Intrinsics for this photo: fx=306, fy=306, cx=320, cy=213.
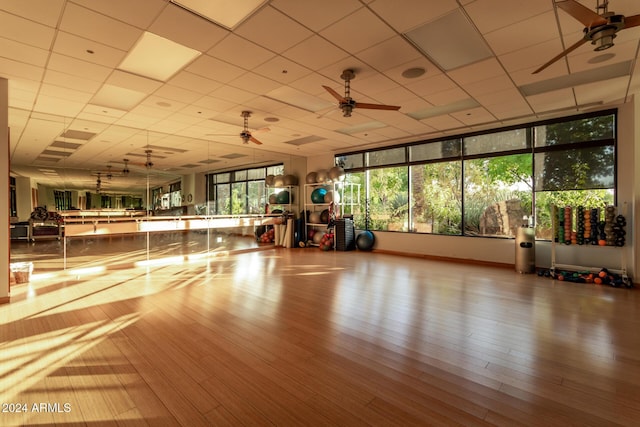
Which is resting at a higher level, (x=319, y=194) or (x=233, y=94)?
(x=233, y=94)

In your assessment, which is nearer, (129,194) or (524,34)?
(524,34)

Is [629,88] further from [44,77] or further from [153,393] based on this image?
[44,77]

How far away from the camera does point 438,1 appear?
2762 millimetres

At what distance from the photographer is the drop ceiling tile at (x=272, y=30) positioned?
2.95 meters

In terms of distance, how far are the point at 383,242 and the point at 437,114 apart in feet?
13.2

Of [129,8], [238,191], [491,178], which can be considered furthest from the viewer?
[238,191]

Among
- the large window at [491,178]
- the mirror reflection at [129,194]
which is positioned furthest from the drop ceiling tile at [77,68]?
the large window at [491,178]

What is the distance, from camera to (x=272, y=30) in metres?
3.16

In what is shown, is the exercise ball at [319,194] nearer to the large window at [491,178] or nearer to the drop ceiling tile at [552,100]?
the large window at [491,178]

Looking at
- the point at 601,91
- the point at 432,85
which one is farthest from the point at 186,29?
the point at 601,91

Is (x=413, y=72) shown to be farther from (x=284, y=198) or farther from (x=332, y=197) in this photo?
(x=284, y=198)

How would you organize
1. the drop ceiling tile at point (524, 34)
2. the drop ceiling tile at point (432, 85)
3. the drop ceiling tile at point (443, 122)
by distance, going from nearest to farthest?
the drop ceiling tile at point (524, 34) < the drop ceiling tile at point (432, 85) < the drop ceiling tile at point (443, 122)

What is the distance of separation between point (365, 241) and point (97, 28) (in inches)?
290

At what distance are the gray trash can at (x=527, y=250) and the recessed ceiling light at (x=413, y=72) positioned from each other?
154 inches
